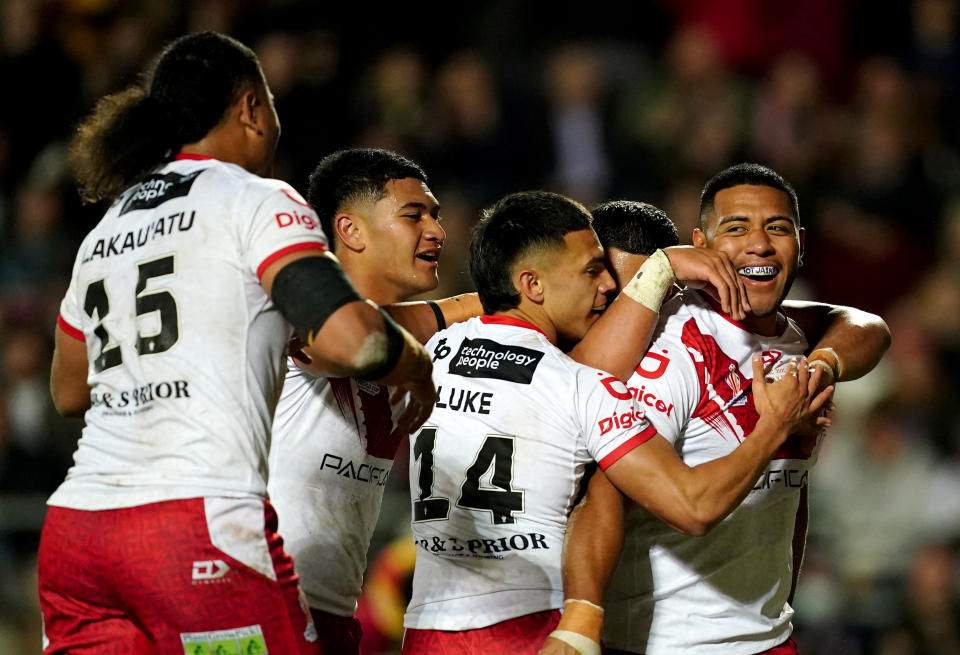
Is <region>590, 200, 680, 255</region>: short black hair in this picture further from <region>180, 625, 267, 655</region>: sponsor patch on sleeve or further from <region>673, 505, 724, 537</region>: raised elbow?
<region>180, 625, 267, 655</region>: sponsor patch on sleeve

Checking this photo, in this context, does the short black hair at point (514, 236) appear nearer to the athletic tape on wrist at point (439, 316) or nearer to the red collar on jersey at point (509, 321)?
the red collar on jersey at point (509, 321)

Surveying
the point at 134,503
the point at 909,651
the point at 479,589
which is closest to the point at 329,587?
the point at 479,589

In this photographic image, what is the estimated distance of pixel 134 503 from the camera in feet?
11.8

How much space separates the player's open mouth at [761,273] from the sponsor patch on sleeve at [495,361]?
903 mm

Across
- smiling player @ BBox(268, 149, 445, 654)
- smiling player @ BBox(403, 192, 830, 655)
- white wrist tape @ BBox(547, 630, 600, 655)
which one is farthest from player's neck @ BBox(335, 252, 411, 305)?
white wrist tape @ BBox(547, 630, 600, 655)

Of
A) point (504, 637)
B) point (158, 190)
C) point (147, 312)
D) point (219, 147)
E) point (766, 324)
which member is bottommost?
point (504, 637)

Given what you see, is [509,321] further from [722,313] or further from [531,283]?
[722,313]

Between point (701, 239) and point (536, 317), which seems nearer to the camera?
point (536, 317)

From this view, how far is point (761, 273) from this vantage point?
461 centimetres

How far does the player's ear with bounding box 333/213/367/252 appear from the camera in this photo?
4863 millimetres

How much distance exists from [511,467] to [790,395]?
949 mm

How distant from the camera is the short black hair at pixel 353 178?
491 centimetres

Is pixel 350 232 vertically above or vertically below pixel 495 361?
above

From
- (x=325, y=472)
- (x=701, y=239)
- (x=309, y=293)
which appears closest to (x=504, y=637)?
(x=325, y=472)
